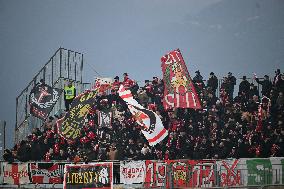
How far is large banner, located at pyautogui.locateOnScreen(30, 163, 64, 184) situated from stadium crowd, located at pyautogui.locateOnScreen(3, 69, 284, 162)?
62 cm

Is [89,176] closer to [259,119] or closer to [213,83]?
[259,119]

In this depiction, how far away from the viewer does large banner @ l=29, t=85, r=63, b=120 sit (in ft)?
72.0

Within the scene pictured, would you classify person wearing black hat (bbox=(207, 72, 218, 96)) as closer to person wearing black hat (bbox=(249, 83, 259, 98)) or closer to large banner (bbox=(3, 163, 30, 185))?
person wearing black hat (bbox=(249, 83, 259, 98))

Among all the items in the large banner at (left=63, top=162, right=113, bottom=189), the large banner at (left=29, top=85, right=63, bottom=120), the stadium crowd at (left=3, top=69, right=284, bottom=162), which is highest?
the large banner at (left=29, top=85, right=63, bottom=120)

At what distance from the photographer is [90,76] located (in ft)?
92.1

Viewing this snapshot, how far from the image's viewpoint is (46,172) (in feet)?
59.9

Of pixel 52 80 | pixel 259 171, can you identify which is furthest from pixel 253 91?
pixel 52 80

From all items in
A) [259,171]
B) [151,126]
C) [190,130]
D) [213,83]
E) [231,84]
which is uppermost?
[213,83]

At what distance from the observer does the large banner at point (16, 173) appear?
60.3ft

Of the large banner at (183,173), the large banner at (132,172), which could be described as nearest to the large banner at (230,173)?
the large banner at (183,173)

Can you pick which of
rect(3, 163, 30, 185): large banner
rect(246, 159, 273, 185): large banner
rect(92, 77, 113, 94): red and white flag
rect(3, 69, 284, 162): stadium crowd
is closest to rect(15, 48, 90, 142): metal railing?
rect(3, 69, 284, 162): stadium crowd

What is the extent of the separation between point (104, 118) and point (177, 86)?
452 cm

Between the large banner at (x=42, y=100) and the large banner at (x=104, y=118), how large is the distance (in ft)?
9.55

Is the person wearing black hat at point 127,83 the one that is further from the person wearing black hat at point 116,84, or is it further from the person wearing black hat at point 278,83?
the person wearing black hat at point 278,83
